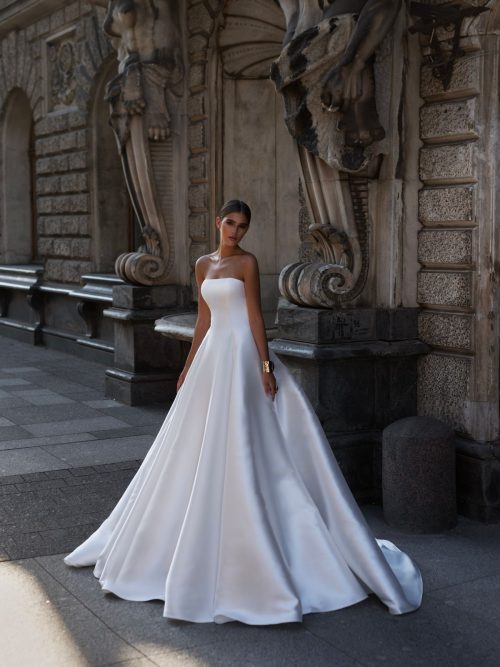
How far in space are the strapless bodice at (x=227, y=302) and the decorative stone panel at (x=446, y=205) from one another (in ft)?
5.99

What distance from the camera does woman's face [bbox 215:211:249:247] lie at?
4559 mm

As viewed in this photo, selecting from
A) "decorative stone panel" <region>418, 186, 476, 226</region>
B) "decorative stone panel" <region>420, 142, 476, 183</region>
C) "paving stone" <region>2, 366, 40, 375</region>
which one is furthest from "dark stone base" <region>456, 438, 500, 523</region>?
"paving stone" <region>2, 366, 40, 375</region>

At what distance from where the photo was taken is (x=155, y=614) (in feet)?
13.7

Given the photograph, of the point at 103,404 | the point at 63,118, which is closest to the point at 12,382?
the point at 103,404

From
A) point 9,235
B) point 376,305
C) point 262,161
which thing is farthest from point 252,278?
point 9,235

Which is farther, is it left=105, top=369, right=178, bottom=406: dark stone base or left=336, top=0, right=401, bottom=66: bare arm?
left=105, top=369, right=178, bottom=406: dark stone base

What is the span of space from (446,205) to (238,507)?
2.59 meters

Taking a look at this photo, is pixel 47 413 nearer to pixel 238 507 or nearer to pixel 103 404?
pixel 103 404

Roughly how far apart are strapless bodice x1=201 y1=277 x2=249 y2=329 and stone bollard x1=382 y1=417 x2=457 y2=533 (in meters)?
1.37

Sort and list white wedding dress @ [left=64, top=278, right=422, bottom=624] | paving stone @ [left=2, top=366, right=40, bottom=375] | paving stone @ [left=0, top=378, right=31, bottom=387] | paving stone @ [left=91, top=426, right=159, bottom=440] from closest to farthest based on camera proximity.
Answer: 1. white wedding dress @ [left=64, top=278, right=422, bottom=624]
2. paving stone @ [left=91, top=426, right=159, bottom=440]
3. paving stone @ [left=0, top=378, right=31, bottom=387]
4. paving stone @ [left=2, top=366, right=40, bottom=375]

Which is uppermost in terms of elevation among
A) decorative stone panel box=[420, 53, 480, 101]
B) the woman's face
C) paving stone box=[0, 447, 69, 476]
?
decorative stone panel box=[420, 53, 480, 101]

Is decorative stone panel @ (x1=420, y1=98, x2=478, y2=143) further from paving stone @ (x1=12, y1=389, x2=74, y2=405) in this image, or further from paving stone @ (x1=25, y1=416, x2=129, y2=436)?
paving stone @ (x1=12, y1=389, x2=74, y2=405)

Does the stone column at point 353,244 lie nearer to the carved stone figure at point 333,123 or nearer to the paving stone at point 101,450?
the carved stone figure at point 333,123

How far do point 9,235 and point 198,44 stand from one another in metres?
7.43
